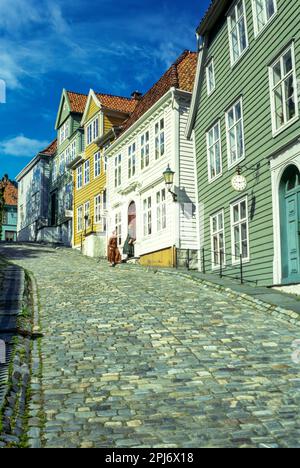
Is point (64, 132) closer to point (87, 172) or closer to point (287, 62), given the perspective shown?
point (87, 172)

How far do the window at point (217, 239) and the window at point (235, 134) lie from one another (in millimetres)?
2121

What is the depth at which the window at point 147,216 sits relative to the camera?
25.1m

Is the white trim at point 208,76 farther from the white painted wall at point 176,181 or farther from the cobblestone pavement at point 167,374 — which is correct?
the cobblestone pavement at point 167,374

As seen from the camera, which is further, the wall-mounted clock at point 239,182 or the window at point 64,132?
the window at point 64,132

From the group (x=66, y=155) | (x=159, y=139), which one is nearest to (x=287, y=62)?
(x=159, y=139)

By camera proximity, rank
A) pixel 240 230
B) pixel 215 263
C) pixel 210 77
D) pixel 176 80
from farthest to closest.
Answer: pixel 176 80 → pixel 210 77 → pixel 215 263 → pixel 240 230

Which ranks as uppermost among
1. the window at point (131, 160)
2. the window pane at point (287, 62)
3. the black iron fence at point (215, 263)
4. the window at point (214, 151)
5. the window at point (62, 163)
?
the window at point (62, 163)

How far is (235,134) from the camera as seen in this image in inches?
690

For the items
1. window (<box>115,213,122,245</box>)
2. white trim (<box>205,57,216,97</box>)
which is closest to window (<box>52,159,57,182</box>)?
window (<box>115,213,122,245</box>)

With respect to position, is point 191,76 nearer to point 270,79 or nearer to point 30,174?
point 270,79

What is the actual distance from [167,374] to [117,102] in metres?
33.0

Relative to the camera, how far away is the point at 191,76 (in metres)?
24.0

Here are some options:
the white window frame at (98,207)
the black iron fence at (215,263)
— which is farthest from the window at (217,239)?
the white window frame at (98,207)
